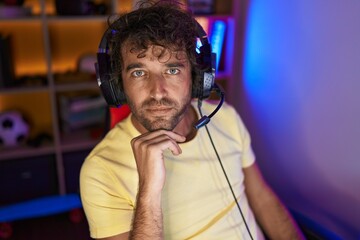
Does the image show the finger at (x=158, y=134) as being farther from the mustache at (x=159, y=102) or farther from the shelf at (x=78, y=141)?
the shelf at (x=78, y=141)

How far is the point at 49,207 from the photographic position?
78.9 inches

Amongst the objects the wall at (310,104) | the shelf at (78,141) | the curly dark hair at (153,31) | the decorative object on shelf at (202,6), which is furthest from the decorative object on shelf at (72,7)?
the curly dark hair at (153,31)

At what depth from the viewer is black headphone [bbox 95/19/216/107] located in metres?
0.99

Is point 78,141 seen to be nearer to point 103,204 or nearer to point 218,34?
point 218,34

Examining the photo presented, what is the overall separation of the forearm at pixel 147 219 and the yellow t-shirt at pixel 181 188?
0.22 ft

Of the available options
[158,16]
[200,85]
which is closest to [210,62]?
[200,85]

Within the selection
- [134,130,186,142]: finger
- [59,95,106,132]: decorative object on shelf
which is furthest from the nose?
[59,95,106,132]: decorative object on shelf

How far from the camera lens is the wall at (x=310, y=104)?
1.30 metres

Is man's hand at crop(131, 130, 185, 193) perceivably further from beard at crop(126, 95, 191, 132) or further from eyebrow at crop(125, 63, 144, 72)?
eyebrow at crop(125, 63, 144, 72)

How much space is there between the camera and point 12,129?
7.00 feet

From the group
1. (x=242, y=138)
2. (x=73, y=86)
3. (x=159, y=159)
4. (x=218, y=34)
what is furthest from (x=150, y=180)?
A: (x=218, y=34)

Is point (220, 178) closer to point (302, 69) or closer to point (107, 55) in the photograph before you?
point (107, 55)

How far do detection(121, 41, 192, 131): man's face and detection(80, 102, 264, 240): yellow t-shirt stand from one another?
0.12 metres

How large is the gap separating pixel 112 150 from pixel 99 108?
4.47 feet
